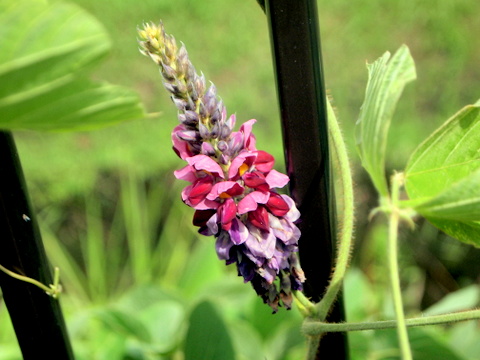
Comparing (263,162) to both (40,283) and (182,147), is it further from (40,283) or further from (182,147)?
(40,283)

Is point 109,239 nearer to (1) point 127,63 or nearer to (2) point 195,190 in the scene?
(1) point 127,63

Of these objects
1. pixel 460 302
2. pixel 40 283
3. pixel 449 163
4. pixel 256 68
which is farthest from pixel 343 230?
pixel 256 68

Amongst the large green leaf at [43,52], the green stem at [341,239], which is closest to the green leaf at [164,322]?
the green stem at [341,239]

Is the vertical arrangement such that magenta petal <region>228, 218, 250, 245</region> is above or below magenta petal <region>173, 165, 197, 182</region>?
below

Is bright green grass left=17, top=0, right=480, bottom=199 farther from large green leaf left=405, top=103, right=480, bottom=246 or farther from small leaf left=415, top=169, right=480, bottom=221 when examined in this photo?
small leaf left=415, top=169, right=480, bottom=221

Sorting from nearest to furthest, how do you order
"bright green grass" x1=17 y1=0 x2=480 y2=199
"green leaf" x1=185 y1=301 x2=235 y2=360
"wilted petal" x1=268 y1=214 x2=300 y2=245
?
"wilted petal" x1=268 y1=214 x2=300 y2=245 → "green leaf" x1=185 y1=301 x2=235 y2=360 → "bright green grass" x1=17 y1=0 x2=480 y2=199

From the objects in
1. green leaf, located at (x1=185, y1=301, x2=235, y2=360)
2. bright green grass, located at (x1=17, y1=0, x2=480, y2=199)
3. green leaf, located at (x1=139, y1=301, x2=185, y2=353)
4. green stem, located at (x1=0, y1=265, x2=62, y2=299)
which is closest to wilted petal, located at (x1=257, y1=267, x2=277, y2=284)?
green stem, located at (x1=0, y1=265, x2=62, y2=299)

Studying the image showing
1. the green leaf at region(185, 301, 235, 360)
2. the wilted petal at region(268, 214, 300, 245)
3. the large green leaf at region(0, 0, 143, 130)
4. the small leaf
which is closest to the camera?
the large green leaf at region(0, 0, 143, 130)
